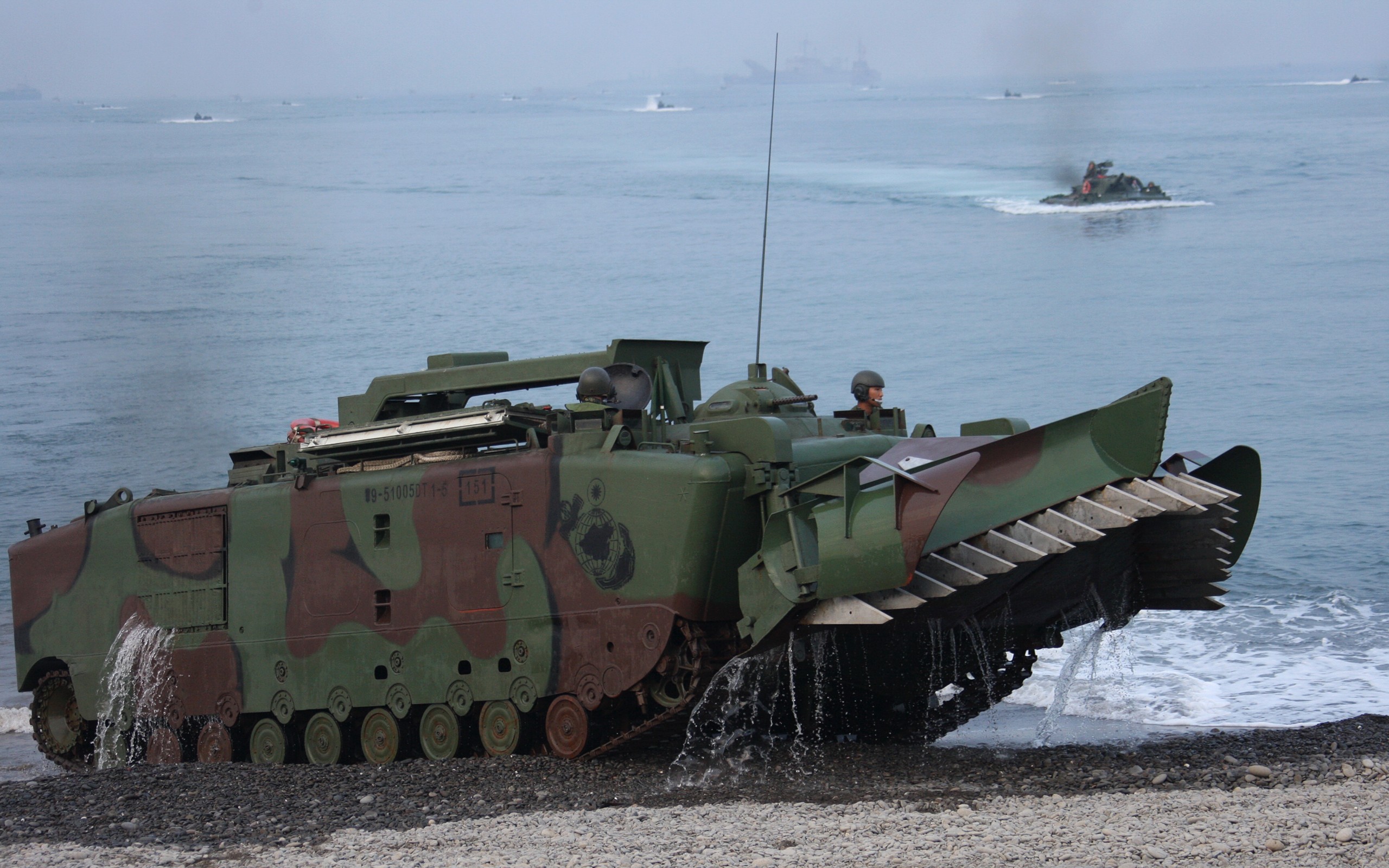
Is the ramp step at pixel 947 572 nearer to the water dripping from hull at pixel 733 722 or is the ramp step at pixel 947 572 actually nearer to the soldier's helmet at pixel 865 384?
the water dripping from hull at pixel 733 722

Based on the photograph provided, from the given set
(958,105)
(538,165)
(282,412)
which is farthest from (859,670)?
(958,105)

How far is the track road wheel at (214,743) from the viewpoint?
14.2 metres

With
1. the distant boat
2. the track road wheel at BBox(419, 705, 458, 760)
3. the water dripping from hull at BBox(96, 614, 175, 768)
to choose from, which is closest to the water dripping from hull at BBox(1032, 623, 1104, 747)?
the track road wheel at BBox(419, 705, 458, 760)

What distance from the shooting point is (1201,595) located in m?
11.3

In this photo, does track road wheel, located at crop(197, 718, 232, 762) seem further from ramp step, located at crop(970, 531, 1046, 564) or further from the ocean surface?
ramp step, located at crop(970, 531, 1046, 564)

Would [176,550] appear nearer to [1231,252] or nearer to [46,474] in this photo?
[46,474]

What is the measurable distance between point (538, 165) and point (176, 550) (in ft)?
164

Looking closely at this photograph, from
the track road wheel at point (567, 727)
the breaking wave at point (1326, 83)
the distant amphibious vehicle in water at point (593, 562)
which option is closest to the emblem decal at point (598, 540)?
the distant amphibious vehicle in water at point (593, 562)

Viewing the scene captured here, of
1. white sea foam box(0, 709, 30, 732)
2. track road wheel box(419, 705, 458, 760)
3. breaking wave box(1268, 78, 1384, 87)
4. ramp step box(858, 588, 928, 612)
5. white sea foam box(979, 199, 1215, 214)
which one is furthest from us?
breaking wave box(1268, 78, 1384, 87)

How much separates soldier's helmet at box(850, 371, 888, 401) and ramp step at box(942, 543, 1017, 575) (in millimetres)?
3484

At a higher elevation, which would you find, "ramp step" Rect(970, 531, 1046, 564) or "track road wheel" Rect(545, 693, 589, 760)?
"ramp step" Rect(970, 531, 1046, 564)

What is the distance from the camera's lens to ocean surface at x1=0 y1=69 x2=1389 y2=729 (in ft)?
77.3

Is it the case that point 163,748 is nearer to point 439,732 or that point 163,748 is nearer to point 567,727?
point 439,732

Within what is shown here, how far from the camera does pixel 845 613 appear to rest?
33.1 ft
